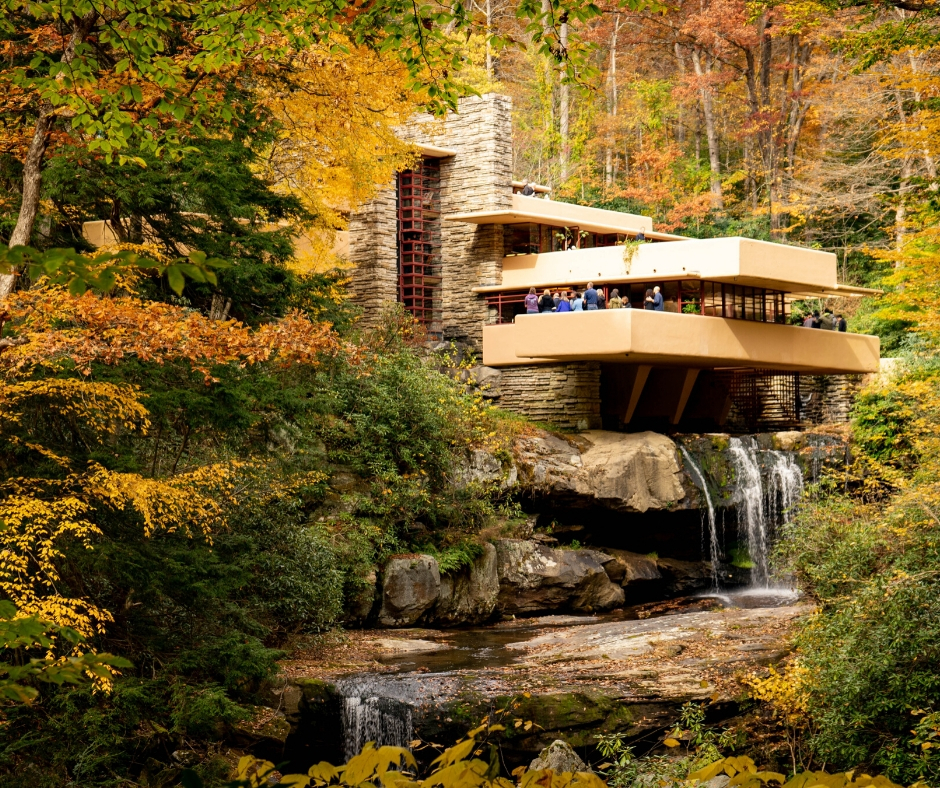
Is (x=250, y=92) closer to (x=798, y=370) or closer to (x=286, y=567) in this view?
(x=286, y=567)

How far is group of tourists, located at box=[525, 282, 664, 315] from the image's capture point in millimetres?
21375

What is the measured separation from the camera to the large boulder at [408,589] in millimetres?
15852

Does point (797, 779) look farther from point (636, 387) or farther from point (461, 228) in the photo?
point (461, 228)

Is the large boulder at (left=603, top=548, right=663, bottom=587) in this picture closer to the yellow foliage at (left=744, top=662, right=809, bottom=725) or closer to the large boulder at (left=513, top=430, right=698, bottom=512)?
the large boulder at (left=513, top=430, right=698, bottom=512)

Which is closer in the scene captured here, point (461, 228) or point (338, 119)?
point (338, 119)

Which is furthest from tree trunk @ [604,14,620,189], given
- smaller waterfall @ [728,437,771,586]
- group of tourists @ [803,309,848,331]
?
smaller waterfall @ [728,437,771,586]

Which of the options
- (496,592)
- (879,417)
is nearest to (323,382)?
(496,592)

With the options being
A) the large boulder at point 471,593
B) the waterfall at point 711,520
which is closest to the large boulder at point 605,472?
the waterfall at point 711,520

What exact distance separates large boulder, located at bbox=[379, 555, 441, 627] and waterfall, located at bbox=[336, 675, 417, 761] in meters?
4.13

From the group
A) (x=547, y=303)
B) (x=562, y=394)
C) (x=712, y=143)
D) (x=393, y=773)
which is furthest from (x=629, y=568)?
(x=712, y=143)

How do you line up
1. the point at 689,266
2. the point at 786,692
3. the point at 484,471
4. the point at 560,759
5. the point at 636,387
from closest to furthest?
the point at 560,759 → the point at 786,692 → the point at 484,471 → the point at 689,266 → the point at 636,387

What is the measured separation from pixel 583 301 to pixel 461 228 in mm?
4173

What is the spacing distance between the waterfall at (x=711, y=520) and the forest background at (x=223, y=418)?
3058mm

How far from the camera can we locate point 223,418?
9891mm
